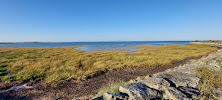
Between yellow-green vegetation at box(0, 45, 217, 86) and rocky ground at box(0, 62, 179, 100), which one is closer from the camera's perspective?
rocky ground at box(0, 62, 179, 100)

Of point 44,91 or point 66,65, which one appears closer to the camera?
point 44,91

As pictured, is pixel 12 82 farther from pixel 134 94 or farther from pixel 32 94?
pixel 134 94

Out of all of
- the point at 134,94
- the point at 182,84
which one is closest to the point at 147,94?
the point at 134,94

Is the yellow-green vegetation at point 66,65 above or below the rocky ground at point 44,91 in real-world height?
above

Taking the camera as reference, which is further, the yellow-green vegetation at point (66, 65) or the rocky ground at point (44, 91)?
the yellow-green vegetation at point (66, 65)

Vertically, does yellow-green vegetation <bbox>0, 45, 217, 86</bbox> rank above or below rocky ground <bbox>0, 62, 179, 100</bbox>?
above

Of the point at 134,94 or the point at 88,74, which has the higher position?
the point at 134,94

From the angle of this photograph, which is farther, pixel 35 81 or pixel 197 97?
pixel 35 81

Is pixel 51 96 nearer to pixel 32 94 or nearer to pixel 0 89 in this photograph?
pixel 32 94

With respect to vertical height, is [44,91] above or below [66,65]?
below

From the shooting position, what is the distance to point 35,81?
830 cm

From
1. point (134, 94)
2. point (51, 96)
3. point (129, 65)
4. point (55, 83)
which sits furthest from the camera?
point (129, 65)

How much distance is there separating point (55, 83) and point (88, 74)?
Result: 9.94 ft

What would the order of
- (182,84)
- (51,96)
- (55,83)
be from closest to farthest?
(182,84), (51,96), (55,83)
